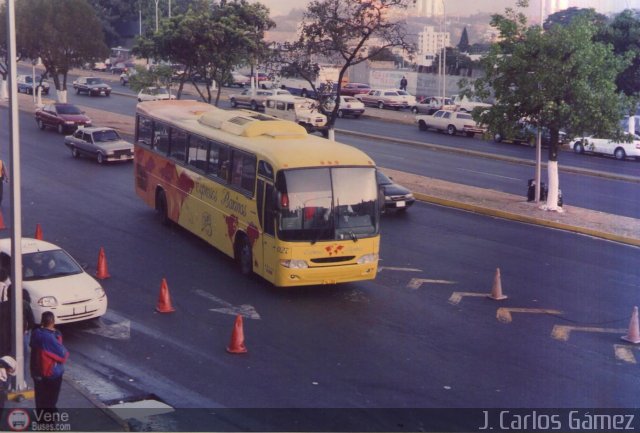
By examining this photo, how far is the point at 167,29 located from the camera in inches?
1619

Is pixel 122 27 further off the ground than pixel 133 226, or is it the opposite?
pixel 122 27

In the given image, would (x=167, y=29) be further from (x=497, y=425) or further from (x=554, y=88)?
(x=497, y=425)

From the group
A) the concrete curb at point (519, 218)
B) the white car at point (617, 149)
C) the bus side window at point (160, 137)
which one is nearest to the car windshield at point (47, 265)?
the bus side window at point (160, 137)

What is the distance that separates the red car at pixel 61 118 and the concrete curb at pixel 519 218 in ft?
74.7

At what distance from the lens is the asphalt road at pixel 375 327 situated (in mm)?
12750

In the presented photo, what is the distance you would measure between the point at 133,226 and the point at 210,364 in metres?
11.1

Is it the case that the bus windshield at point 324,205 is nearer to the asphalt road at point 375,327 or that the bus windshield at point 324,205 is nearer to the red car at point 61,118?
the asphalt road at point 375,327

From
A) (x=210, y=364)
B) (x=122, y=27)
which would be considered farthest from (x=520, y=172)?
(x=122, y=27)

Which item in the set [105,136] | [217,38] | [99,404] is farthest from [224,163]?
[217,38]

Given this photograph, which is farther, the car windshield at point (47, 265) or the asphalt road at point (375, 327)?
the car windshield at point (47, 265)

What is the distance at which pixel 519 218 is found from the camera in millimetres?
26766

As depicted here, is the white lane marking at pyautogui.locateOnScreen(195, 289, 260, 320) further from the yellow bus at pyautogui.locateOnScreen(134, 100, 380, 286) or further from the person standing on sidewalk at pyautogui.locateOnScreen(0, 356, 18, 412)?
the person standing on sidewalk at pyautogui.locateOnScreen(0, 356, 18, 412)

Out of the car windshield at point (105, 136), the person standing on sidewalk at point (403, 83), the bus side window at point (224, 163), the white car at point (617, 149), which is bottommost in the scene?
the white car at point (617, 149)

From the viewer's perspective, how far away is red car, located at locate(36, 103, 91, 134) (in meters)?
45.7
